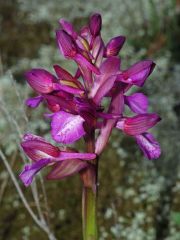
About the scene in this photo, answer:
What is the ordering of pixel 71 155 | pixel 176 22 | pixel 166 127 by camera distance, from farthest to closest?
pixel 176 22 < pixel 166 127 < pixel 71 155

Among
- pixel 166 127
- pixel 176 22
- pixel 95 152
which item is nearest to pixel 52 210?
pixel 166 127

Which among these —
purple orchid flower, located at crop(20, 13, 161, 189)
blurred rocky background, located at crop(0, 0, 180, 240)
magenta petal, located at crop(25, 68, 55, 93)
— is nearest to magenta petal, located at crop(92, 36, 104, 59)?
purple orchid flower, located at crop(20, 13, 161, 189)

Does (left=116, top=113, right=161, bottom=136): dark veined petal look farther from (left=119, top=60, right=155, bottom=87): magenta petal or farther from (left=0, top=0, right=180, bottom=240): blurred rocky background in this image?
(left=0, top=0, right=180, bottom=240): blurred rocky background

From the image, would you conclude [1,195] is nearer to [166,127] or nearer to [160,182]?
[160,182]

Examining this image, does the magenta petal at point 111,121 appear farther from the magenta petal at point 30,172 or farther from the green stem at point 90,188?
the magenta petal at point 30,172

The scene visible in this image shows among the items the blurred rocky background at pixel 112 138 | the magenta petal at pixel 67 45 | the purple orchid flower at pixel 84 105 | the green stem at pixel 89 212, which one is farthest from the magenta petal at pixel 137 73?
the blurred rocky background at pixel 112 138

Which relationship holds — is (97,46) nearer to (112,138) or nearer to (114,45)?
(114,45)
